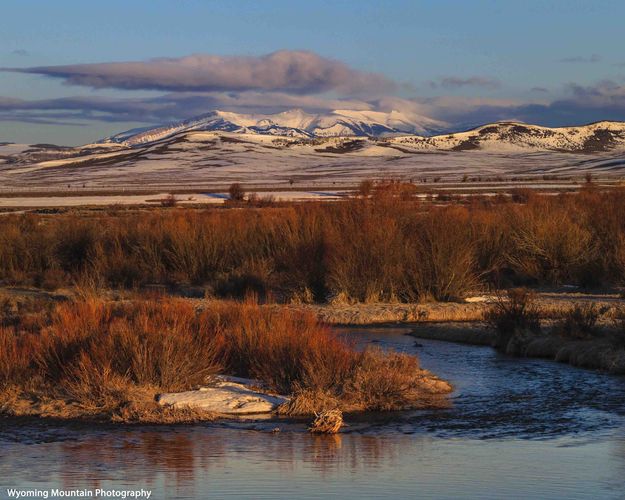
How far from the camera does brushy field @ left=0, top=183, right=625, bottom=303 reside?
25547 millimetres

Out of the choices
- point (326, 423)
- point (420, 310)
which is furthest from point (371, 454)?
point (420, 310)

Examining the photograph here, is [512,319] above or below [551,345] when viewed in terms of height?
above

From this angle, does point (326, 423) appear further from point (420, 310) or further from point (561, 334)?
point (420, 310)

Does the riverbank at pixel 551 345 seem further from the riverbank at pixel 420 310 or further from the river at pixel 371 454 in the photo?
the river at pixel 371 454

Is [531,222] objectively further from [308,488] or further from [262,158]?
[262,158]

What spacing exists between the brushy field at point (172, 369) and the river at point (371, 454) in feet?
1.60

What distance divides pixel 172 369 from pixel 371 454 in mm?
3624

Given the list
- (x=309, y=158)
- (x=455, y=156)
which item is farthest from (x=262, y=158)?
(x=455, y=156)

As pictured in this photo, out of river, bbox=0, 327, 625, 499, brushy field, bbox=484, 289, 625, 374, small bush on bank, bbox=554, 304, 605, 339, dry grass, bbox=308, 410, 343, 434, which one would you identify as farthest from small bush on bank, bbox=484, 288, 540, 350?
dry grass, bbox=308, 410, 343, 434

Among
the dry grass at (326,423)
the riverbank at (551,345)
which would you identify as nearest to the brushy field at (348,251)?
the riverbank at (551,345)

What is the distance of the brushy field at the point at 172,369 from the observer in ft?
45.0

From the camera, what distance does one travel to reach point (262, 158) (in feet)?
627

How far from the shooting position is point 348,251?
2539 centimetres

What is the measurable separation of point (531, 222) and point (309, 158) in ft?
537
